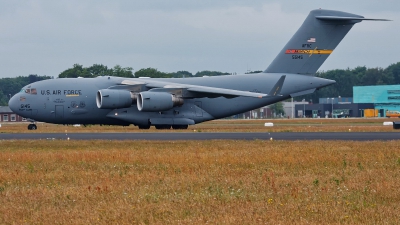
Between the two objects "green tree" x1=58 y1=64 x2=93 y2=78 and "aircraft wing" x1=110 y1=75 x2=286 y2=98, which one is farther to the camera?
"green tree" x1=58 y1=64 x2=93 y2=78

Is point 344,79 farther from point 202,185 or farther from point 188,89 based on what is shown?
point 202,185

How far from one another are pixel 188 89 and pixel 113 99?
4656 millimetres

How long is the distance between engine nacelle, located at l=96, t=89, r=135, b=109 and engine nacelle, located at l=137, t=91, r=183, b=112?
73cm

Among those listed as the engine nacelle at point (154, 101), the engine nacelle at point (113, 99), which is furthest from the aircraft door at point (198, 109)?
the engine nacelle at point (113, 99)

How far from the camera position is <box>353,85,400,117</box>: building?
114 metres

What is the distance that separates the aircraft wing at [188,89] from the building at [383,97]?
7528 centimetres

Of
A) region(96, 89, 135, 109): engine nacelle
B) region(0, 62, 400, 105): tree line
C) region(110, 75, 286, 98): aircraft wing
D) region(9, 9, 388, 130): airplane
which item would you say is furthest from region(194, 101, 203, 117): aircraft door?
region(0, 62, 400, 105): tree line

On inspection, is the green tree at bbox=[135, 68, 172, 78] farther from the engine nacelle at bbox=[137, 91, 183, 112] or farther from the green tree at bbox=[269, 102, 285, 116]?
the engine nacelle at bbox=[137, 91, 183, 112]

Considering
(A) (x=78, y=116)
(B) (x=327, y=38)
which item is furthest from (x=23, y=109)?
(B) (x=327, y=38)

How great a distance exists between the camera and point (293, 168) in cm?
1828

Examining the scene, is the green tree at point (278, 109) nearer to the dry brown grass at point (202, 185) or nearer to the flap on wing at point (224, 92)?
the flap on wing at point (224, 92)

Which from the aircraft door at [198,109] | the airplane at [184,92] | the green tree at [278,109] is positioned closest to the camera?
the airplane at [184,92]

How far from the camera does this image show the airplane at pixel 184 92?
1646 inches

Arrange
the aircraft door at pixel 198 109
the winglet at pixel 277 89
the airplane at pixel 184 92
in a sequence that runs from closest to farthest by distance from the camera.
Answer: the winglet at pixel 277 89
the airplane at pixel 184 92
the aircraft door at pixel 198 109
